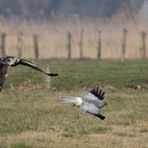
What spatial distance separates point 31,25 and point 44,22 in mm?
11416

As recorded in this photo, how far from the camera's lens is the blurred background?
53019 millimetres

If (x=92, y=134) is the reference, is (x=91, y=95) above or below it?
above

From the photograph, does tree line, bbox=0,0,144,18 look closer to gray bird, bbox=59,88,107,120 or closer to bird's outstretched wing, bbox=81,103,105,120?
Answer: gray bird, bbox=59,88,107,120

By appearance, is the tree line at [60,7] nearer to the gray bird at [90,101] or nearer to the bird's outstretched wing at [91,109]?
the gray bird at [90,101]

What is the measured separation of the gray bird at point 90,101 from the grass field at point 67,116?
3.24 feet

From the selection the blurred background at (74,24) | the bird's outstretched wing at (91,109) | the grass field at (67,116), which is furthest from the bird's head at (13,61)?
the blurred background at (74,24)

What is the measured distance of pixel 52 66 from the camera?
33469mm

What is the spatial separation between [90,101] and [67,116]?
4.68 m

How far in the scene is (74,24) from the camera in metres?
90.4

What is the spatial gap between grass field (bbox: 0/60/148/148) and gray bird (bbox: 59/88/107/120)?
38.9 inches

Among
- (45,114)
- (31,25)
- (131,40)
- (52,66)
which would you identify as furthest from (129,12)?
(45,114)

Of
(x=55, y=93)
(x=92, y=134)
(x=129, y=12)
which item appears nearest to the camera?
(x=92, y=134)

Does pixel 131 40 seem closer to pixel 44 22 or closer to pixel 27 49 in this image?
pixel 27 49

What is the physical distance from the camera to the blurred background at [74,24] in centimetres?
5302
